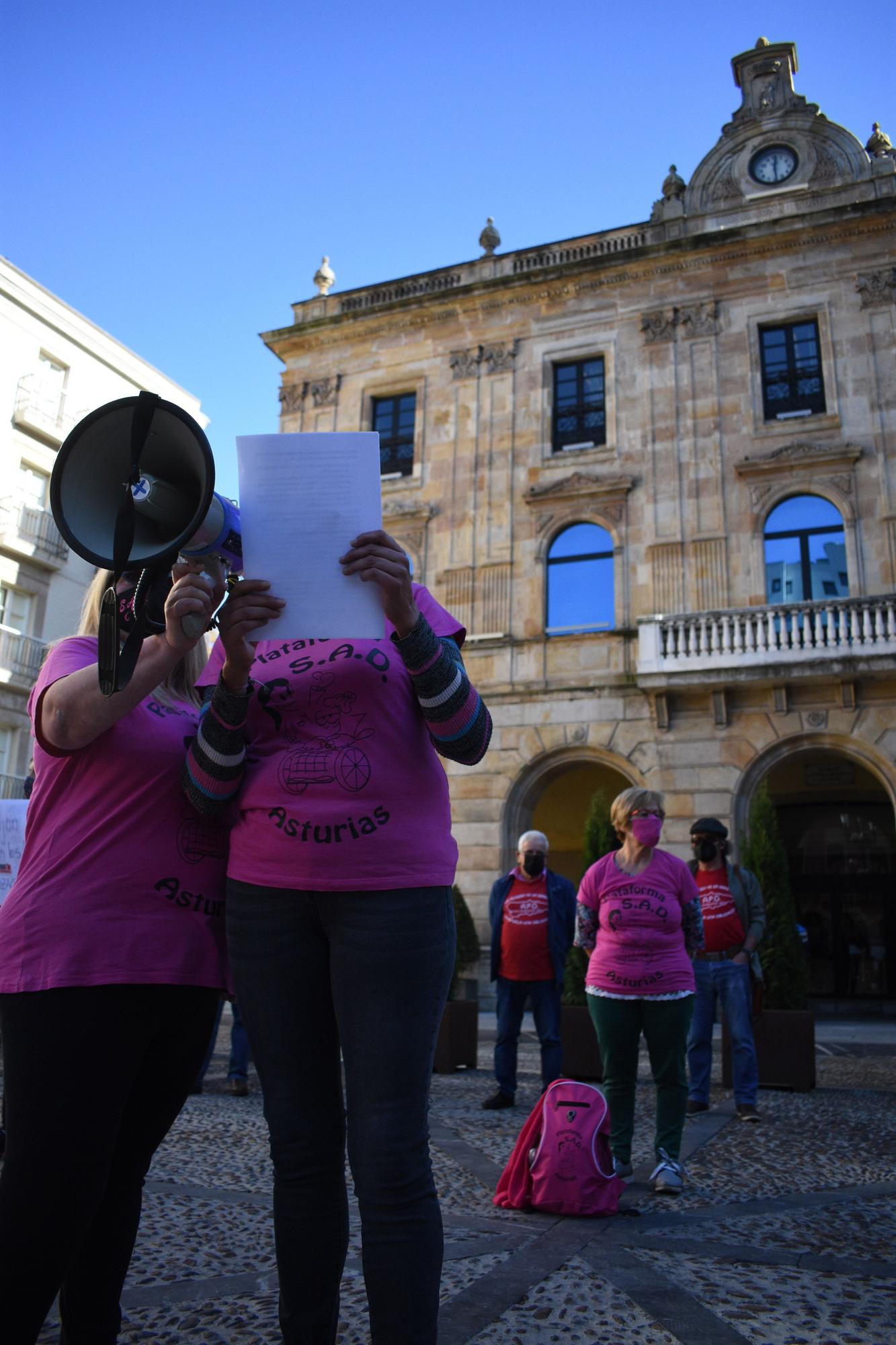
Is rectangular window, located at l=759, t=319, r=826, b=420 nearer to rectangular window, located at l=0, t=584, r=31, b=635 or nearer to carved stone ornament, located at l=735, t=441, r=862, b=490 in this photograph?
→ carved stone ornament, located at l=735, t=441, r=862, b=490

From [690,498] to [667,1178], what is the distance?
1507cm

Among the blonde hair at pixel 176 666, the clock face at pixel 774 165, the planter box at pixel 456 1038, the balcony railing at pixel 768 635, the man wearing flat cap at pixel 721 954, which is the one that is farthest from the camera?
the clock face at pixel 774 165

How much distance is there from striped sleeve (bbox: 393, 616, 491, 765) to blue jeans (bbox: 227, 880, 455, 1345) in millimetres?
343

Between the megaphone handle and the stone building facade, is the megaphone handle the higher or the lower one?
the lower one

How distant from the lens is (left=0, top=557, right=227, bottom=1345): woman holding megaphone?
1.85m

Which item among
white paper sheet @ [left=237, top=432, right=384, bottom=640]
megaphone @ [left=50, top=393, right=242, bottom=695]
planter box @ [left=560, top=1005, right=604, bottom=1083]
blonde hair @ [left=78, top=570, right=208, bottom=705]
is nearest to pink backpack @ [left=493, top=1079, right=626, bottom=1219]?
blonde hair @ [left=78, top=570, right=208, bottom=705]

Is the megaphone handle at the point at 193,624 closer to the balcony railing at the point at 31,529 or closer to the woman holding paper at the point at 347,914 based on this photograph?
the woman holding paper at the point at 347,914

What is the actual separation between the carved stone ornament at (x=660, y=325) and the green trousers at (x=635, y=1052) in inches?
661

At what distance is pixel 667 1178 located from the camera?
13.8 feet

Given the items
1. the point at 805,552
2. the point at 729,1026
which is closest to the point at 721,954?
the point at 729,1026

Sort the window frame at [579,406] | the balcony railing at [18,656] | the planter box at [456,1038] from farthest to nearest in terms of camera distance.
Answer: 1. the balcony railing at [18,656]
2. the window frame at [579,406]
3. the planter box at [456,1038]

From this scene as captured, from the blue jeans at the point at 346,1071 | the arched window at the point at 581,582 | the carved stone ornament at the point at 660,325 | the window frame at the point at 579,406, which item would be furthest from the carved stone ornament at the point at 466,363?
the blue jeans at the point at 346,1071

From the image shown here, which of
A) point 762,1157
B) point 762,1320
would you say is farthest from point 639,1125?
point 762,1320

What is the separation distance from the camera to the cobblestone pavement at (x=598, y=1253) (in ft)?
8.43
